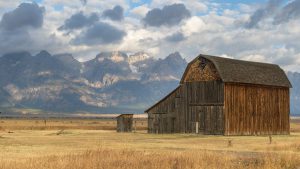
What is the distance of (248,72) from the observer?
212 feet

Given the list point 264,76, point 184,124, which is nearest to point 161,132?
point 184,124

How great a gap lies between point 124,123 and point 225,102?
2129 centimetres

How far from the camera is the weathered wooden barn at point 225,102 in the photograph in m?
61.0

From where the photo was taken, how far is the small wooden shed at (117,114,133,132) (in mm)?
77000

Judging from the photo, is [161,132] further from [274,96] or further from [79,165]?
[79,165]

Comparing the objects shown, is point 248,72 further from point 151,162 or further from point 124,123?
point 151,162

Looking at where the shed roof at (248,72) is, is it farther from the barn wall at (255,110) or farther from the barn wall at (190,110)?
the barn wall at (190,110)

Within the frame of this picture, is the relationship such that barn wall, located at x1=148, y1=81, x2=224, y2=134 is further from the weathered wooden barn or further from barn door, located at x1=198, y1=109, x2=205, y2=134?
barn door, located at x1=198, y1=109, x2=205, y2=134

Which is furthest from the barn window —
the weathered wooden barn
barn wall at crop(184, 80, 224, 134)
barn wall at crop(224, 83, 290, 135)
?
barn wall at crop(224, 83, 290, 135)

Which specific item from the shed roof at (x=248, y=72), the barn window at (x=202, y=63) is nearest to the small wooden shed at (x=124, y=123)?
the shed roof at (x=248, y=72)

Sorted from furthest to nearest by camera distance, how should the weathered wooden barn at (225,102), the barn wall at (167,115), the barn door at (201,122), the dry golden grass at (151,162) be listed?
the barn wall at (167,115)
the barn door at (201,122)
the weathered wooden barn at (225,102)
the dry golden grass at (151,162)

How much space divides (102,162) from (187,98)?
141 feet

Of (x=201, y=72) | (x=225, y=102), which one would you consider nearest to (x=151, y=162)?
(x=225, y=102)

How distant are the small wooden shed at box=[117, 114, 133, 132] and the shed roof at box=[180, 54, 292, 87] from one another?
48.0 feet
